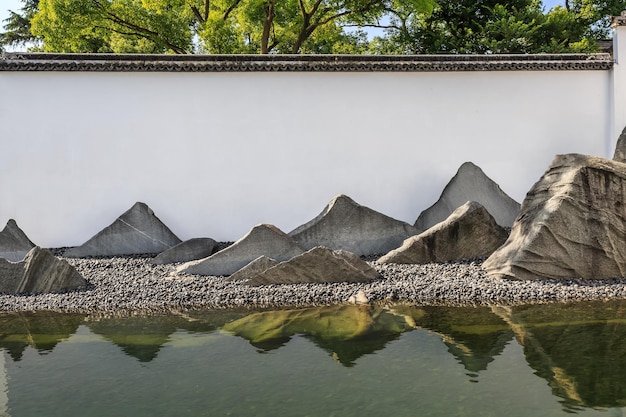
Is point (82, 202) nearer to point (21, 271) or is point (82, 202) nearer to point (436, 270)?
point (21, 271)

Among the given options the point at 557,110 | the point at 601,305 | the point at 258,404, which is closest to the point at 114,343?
the point at 258,404

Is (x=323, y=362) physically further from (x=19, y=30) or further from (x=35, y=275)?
(x=19, y=30)

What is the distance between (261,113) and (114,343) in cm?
524

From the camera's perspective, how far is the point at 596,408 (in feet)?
12.3

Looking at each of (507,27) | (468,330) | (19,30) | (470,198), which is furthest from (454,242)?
(19,30)

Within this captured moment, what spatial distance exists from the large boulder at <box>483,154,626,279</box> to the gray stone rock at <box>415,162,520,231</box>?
2.19 m

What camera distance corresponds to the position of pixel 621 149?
954 centimetres

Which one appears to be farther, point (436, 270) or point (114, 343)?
point (436, 270)

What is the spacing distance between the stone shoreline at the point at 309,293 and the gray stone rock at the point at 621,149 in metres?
3.50

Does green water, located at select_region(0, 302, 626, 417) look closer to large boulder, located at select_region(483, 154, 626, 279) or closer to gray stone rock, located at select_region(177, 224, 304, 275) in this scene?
large boulder, located at select_region(483, 154, 626, 279)

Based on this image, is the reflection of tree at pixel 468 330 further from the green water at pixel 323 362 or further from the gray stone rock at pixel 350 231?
the gray stone rock at pixel 350 231

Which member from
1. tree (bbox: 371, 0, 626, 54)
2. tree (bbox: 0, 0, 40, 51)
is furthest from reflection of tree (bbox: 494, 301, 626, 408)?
tree (bbox: 0, 0, 40, 51)

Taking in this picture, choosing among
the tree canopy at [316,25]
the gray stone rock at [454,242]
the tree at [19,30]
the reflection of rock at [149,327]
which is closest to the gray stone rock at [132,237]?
the reflection of rock at [149,327]

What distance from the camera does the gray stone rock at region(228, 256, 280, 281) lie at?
23.2 ft
